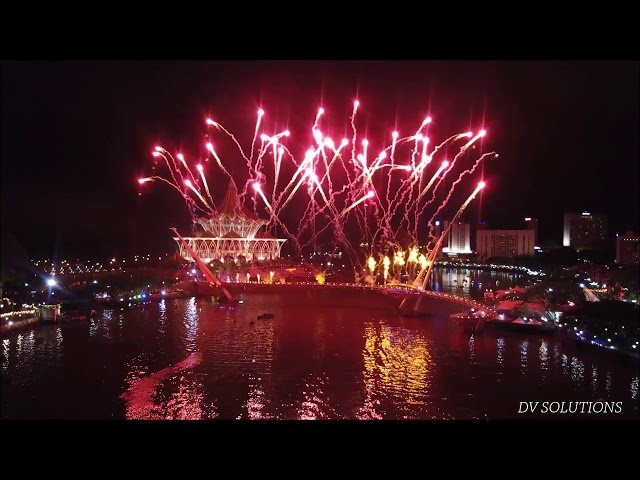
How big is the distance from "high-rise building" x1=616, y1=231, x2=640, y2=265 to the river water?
3.14 metres

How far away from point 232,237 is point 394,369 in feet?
43.7

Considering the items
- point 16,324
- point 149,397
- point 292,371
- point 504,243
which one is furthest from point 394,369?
point 504,243

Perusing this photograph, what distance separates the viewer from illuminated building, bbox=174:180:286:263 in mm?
17750

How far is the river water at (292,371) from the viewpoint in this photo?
170 inches

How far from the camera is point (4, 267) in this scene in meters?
5.21

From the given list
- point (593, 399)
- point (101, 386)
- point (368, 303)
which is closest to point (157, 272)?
point (368, 303)

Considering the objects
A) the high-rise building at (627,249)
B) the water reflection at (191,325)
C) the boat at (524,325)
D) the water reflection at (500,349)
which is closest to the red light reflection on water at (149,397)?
the water reflection at (191,325)

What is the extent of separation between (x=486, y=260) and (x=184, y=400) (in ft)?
35.5

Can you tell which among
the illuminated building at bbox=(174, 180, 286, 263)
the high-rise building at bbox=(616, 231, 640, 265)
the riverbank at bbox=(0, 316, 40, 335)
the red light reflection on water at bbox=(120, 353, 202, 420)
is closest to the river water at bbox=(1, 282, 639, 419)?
the red light reflection on water at bbox=(120, 353, 202, 420)

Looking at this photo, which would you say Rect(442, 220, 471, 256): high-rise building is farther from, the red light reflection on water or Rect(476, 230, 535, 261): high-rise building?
the red light reflection on water

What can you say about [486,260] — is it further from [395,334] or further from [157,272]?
[157,272]

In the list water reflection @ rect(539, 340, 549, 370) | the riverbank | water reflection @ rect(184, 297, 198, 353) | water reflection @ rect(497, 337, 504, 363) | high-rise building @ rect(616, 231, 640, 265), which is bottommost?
water reflection @ rect(497, 337, 504, 363)

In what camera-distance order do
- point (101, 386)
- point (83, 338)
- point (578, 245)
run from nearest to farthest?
point (101, 386), point (83, 338), point (578, 245)

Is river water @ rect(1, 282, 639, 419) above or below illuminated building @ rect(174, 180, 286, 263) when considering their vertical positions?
below
